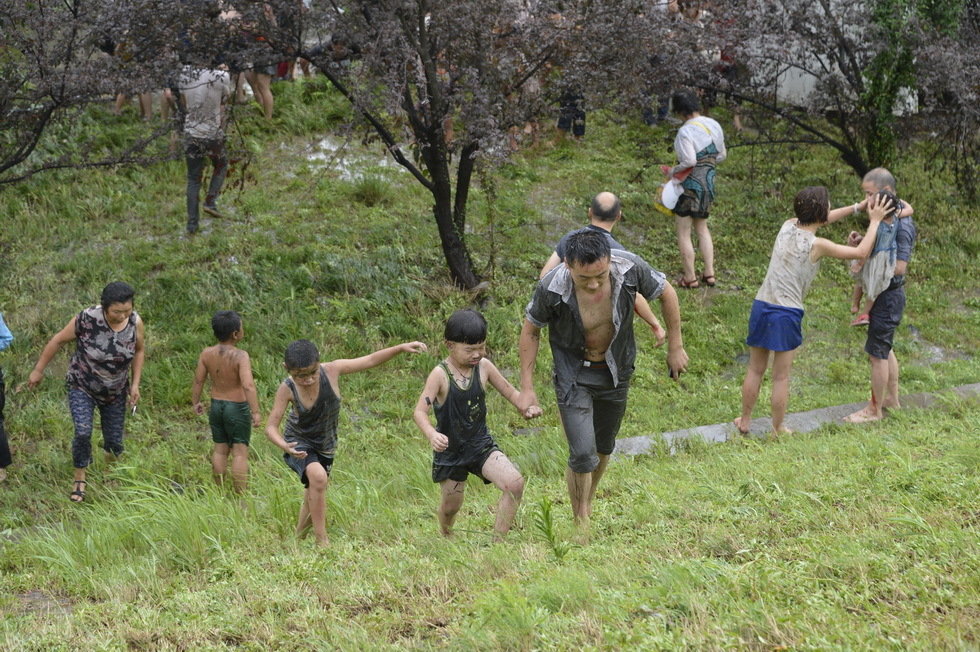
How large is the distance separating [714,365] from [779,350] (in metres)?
2.22

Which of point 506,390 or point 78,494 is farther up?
point 506,390

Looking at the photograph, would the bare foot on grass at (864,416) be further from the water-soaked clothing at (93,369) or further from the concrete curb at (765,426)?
the water-soaked clothing at (93,369)

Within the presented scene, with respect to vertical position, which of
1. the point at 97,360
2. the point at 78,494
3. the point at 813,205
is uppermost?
the point at 813,205

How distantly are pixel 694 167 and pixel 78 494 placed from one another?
665 cm

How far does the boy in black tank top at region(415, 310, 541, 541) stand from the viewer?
5.28 m

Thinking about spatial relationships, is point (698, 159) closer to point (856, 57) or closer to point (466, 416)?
point (856, 57)

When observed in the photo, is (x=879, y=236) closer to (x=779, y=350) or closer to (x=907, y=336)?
(x=779, y=350)

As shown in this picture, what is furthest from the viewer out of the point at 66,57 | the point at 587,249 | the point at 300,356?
the point at 66,57

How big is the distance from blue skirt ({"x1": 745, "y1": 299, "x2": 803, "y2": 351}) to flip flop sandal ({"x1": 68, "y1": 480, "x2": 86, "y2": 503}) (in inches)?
194

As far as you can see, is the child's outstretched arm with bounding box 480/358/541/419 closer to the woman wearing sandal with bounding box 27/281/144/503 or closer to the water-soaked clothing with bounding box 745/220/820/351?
the water-soaked clothing with bounding box 745/220/820/351

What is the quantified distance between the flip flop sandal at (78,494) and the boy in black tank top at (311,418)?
7.40 feet

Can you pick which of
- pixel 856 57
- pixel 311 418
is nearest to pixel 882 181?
pixel 311 418

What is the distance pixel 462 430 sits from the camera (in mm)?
5391

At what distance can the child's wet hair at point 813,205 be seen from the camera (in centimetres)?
708
